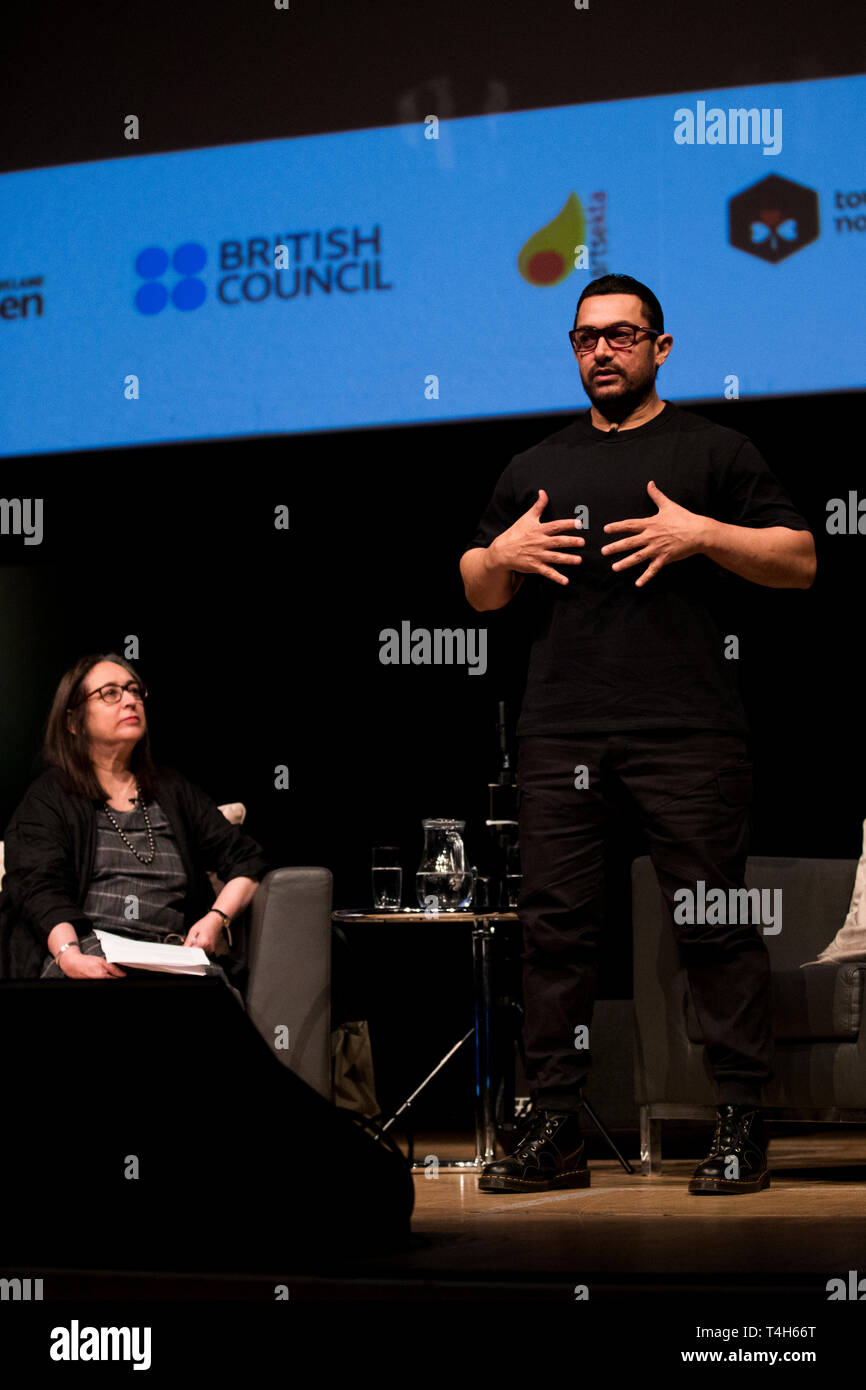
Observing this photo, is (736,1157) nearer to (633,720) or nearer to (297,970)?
(633,720)

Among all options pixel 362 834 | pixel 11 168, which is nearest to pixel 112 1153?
pixel 362 834

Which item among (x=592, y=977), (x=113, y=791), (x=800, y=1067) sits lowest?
(x=800, y=1067)

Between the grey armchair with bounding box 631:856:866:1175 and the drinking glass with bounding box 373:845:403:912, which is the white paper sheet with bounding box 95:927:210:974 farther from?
the grey armchair with bounding box 631:856:866:1175

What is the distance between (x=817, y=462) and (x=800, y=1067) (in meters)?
1.61

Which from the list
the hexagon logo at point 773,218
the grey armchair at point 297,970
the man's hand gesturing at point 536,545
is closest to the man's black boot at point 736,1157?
the grey armchair at point 297,970

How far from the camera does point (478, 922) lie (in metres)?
3.38

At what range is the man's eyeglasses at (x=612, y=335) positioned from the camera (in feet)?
8.54

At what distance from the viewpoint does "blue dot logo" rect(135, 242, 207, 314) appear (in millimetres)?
4285

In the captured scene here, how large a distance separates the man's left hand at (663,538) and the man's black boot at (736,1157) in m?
0.86

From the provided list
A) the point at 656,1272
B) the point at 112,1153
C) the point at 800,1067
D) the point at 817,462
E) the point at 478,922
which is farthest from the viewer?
the point at 817,462

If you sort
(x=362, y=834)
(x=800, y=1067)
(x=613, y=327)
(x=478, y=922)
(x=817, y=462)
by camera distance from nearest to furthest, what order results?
(x=613, y=327)
(x=800, y=1067)
(x=478, y=922)
(x=817, y=462)
(x=362, y=834)

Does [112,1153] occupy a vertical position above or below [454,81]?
below

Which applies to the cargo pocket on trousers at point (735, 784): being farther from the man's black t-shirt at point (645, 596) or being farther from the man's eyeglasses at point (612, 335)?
the man's eyeglasses at point (612, 335)
